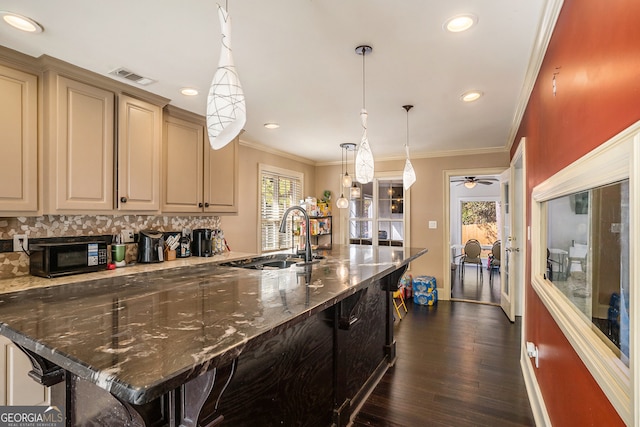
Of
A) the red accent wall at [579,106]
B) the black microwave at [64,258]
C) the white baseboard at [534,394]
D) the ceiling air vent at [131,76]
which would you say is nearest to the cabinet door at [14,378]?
the black microwave at [64,258]

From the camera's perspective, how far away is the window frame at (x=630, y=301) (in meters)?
0.71

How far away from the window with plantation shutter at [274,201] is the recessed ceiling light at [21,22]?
3.07m

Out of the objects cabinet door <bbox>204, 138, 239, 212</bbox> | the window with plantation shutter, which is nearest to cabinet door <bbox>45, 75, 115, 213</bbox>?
cabinet door <bbox>204, 138, 239, 212</bbox>

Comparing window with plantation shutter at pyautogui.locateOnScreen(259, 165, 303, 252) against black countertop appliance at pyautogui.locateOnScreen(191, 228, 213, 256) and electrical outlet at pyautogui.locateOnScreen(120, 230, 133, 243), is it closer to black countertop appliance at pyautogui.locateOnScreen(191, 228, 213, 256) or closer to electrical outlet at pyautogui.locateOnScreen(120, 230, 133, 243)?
black countertop appliance at pyautogui.locateOnScreen(191, 228, 213, 256)

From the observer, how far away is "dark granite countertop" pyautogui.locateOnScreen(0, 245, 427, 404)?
2.21 ft

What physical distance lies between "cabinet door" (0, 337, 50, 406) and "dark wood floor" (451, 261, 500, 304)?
5.36 meters

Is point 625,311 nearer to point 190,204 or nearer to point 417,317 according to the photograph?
point 190,204

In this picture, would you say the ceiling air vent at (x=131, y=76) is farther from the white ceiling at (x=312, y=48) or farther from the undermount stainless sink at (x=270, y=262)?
the undermount stainless sink at (x=270, y=262)

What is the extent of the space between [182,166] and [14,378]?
2.00 metres

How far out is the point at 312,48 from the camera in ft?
6.90

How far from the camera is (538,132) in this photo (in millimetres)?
2303

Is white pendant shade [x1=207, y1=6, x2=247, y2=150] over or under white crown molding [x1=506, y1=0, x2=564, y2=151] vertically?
under

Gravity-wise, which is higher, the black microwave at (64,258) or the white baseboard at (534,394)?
the black microwave at (64,258)

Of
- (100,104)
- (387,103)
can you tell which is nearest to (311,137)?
(387,103)
